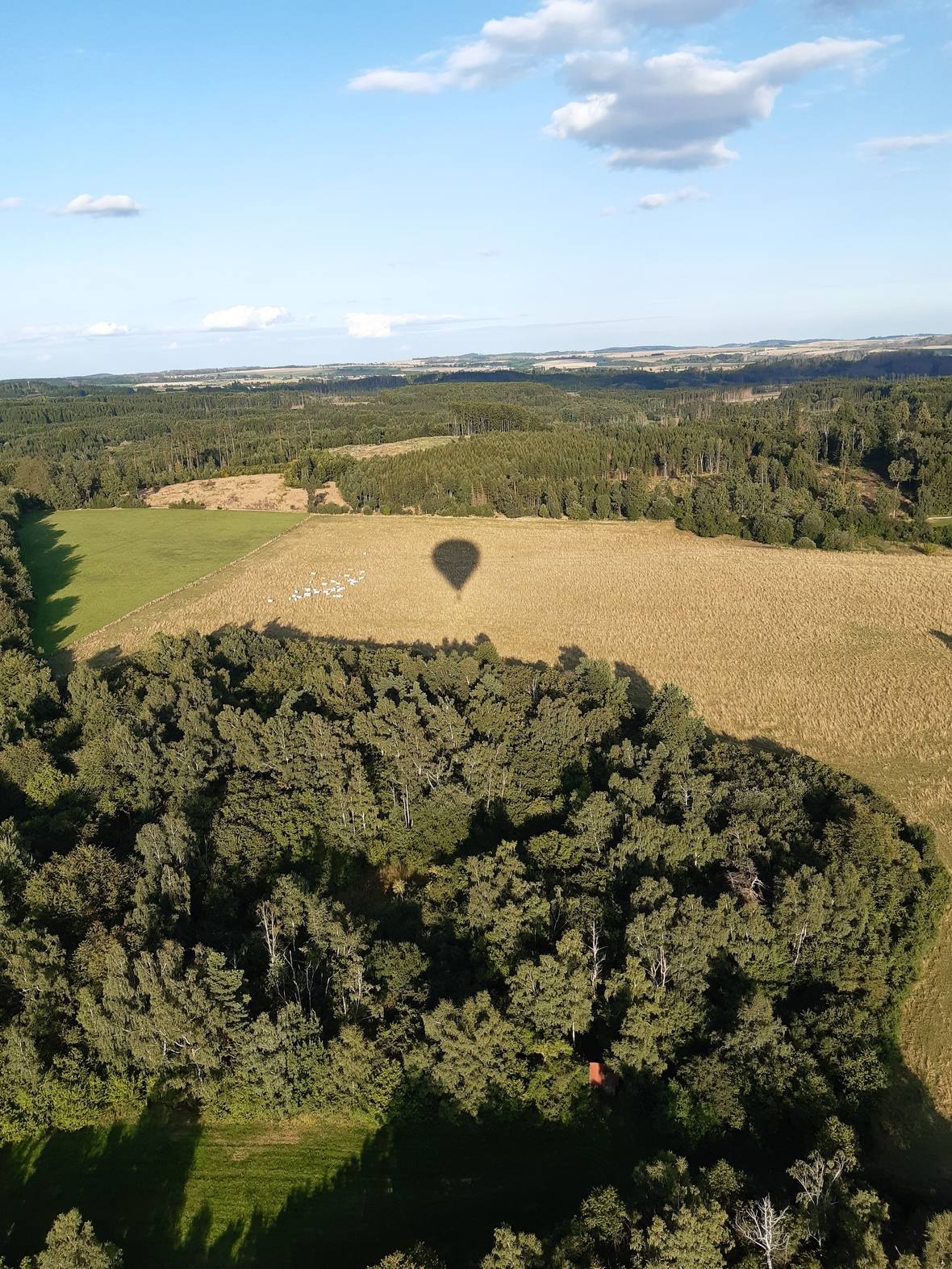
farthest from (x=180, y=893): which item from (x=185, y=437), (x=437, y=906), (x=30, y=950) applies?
(x=185, y=437)

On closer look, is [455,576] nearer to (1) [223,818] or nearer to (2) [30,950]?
(1) [223,818]

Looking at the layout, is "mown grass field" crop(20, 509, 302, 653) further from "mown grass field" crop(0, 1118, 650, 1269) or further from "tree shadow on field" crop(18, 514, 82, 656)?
"mown grass field" crop(0, 1118, 650, 1269)

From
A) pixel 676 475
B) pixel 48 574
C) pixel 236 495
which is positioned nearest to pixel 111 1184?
pixel 48 574

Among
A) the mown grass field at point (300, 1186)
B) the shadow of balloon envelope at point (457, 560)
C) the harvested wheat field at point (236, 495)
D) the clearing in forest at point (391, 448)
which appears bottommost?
the mown grass field at point (300, 1186)

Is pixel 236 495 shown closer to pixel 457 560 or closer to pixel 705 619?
pixel 457 560

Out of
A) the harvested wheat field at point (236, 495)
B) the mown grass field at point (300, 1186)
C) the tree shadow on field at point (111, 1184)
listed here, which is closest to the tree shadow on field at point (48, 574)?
the harvested wheat field at point (236, 495)

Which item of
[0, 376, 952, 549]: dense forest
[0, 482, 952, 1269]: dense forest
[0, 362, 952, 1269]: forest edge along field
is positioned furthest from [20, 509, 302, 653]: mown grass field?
[0, 482, 952, 1269]: dense forest

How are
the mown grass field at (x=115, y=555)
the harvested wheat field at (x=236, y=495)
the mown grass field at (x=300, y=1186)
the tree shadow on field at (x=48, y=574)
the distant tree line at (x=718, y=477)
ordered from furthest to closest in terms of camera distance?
the harvested wheat field at (x=236, y=495)
the distant tree line at (x=718, y=477)
the mown grass field at (x=115, y=555)
the tree shadow on field at (x=48, y=574)
the mown grass field at (x=300, y=1186)

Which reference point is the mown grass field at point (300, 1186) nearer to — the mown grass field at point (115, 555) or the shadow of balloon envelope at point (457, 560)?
the mown grass field at point (115, 555)
